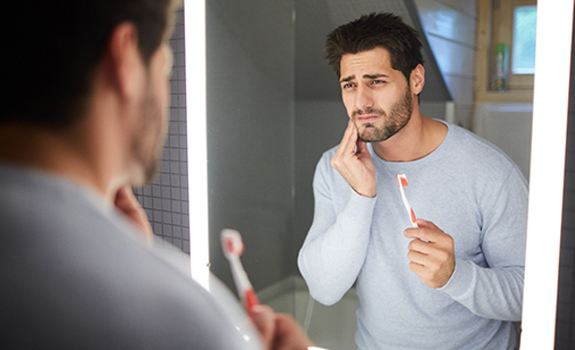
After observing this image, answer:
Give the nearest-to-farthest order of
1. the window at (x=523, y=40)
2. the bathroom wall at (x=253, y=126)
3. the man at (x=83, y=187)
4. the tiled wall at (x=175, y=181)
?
the man at (x=83, y=187) → the window at (x=523, y=40) → the bathroom wall at (x=253, y=126) → the tiled wall at (x=175, y=181)

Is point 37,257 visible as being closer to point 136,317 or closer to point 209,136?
point 136,317

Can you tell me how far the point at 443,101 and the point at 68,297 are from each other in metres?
0.86

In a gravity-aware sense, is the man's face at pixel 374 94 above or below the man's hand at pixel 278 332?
above

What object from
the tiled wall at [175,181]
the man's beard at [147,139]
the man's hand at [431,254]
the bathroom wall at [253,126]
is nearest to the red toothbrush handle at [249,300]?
the man's beard at [147,139]

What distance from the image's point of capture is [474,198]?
1067 mm

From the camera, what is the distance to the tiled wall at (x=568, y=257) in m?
1.00

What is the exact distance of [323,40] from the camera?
47.6 inches

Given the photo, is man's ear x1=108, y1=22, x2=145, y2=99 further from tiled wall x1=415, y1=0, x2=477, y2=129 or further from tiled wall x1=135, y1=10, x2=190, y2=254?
tiled wall x1=135, y1=10, x2=190, y2=254

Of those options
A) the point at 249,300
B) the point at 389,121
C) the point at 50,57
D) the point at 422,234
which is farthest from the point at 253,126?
the point at 50,57

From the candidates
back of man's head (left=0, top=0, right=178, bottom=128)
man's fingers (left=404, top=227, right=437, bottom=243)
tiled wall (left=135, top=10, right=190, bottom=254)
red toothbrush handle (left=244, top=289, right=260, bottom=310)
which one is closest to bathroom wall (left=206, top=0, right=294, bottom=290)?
tiled wall (left=135, top=10, right=190, bottom=254)

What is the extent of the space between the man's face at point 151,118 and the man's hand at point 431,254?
73 cm

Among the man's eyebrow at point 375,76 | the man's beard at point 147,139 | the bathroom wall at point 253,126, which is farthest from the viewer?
the bathroom wall at point 253,126

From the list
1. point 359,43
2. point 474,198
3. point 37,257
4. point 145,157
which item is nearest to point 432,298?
point 474,198

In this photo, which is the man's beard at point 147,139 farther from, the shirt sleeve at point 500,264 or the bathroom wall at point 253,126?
the bathroom wall at point 253,126
